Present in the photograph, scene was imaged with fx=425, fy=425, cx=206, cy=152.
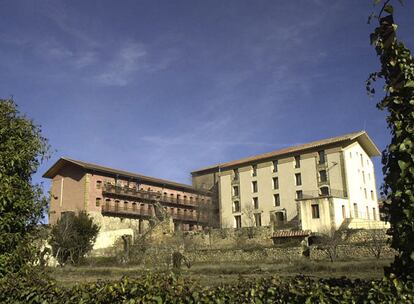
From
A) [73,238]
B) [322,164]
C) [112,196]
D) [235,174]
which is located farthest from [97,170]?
[322,164]

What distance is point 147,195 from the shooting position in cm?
6372

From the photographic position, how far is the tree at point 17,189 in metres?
6.95

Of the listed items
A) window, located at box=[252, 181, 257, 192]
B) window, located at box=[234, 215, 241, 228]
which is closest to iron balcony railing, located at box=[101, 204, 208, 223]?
window, located at box=[234, 215, 241, 228]

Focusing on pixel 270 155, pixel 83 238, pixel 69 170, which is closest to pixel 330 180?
pixel 270 155

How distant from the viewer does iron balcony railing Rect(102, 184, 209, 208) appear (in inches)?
2322

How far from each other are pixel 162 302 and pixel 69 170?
58286 mm

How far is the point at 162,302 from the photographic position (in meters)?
4.74

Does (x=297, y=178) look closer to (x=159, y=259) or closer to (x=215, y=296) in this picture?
(x=159, y=259)

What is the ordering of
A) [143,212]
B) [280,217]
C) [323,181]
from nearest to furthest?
1. [323,181]
2. [280,217]
3. [143,212]

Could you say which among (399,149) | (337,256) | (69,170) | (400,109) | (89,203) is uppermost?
(69,170)

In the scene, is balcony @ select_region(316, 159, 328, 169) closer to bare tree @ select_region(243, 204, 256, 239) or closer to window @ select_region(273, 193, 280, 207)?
window @ select_region(273, 193, 280, 207)

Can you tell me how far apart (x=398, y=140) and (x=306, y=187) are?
2155 inches

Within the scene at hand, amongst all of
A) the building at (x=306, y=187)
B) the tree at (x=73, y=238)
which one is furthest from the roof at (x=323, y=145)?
the tree at (x=73, y=238)

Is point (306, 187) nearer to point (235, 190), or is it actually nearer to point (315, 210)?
point (315, 210)
